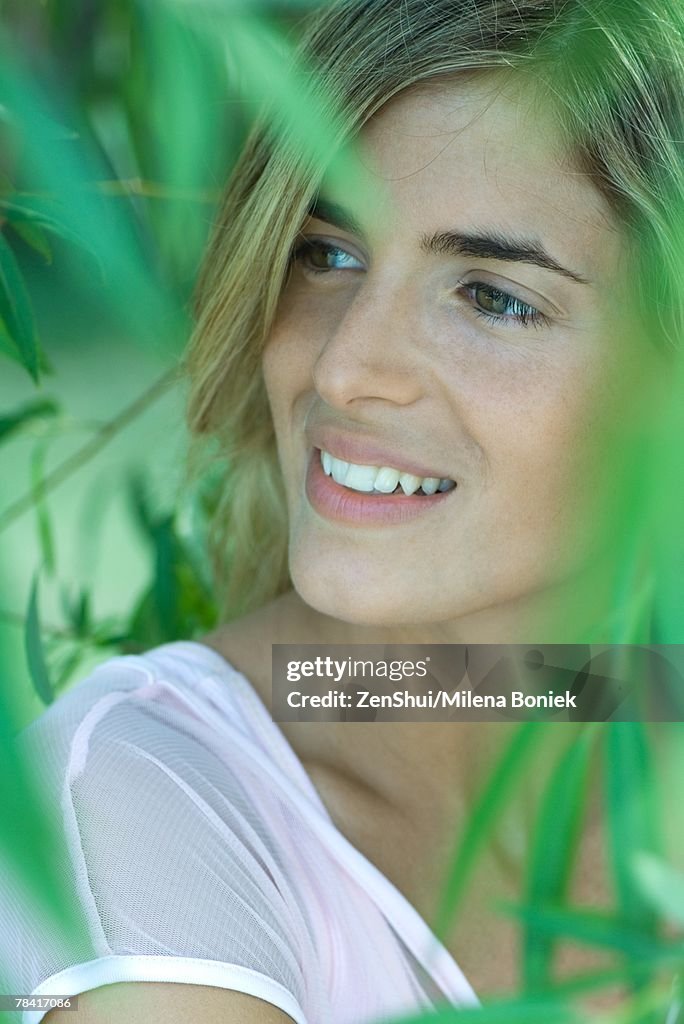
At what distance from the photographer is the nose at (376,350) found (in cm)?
99

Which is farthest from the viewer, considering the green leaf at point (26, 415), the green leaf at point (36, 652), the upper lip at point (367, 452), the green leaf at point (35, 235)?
the green leaf at point (26, 415)

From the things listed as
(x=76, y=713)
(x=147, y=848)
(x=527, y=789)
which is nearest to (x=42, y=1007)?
(x=147, y=848)

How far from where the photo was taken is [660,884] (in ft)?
2.11

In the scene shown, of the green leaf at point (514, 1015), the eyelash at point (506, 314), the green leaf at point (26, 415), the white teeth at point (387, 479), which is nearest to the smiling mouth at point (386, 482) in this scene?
the white teeth at point (387, 479)

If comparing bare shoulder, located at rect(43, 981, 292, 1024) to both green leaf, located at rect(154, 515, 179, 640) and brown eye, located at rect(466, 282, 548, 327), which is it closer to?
brown eye, located at rect(466, 282, 548, 327)

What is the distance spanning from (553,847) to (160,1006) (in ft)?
0.96

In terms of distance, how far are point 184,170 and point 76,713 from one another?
1.55 ft

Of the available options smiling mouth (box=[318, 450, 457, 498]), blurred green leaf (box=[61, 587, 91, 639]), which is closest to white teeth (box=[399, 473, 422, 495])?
smiling mouth (box=[318, 450, 457, 498])

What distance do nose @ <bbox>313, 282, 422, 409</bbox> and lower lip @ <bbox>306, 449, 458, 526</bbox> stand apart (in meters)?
0.10

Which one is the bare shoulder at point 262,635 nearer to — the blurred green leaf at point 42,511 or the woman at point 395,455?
the woman at point 395,455

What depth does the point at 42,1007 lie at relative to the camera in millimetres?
841

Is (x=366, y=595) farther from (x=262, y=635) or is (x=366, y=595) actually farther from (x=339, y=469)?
(x=262, y=635)

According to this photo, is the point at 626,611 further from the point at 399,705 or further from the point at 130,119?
the point at 130,119

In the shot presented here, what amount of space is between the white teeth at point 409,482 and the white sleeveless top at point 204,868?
259 mm
